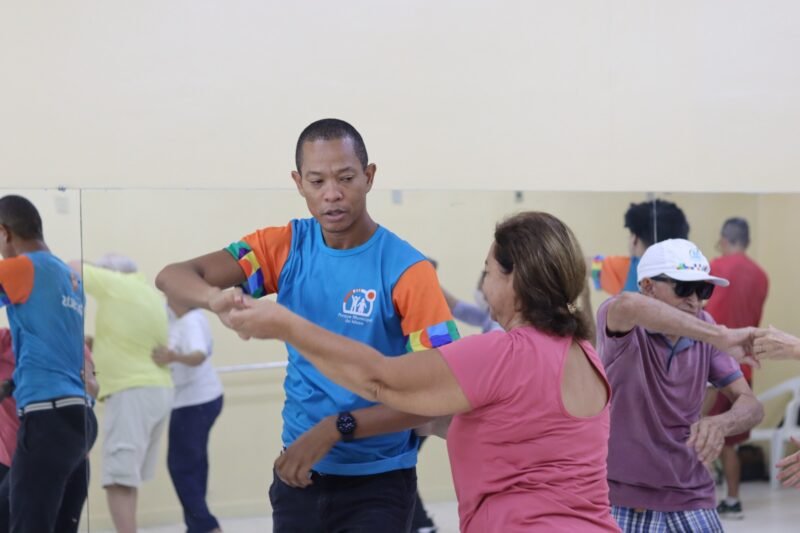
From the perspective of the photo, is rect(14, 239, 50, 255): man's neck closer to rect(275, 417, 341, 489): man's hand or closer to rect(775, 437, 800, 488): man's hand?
rect(275, 417, 341, 489): man's hand

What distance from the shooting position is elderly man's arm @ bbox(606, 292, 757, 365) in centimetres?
303

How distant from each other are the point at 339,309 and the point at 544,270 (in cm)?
57

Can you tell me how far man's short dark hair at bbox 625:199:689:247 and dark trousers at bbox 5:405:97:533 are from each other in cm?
208

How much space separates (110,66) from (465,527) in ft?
7.41

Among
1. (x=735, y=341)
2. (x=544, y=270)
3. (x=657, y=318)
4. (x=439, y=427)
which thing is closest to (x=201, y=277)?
(x=544, y=270)

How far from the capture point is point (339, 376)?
2.06m

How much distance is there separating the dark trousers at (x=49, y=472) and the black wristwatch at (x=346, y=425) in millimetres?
1382

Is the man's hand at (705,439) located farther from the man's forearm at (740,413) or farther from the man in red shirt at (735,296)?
the man in red shirt at (735,296)

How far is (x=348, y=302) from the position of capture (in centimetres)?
243

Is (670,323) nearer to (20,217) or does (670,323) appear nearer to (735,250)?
(735,250)

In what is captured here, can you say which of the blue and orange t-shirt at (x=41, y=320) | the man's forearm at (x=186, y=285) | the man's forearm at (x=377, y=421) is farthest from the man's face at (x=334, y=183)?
the blue and orange t-shirt at (x=41, y=320)

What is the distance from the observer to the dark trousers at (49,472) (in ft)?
11.0

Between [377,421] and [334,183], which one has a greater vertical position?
[334,183]

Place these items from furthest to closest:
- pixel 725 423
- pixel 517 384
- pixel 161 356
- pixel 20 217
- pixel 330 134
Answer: pixel 161 356 → pixel 20 217 → pixel 725 423 → pixel 330 134 → pixel 517 384
